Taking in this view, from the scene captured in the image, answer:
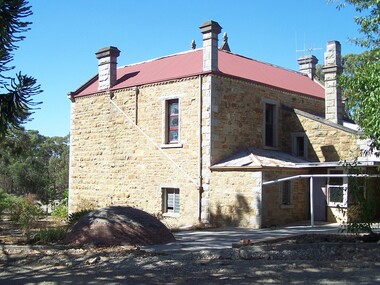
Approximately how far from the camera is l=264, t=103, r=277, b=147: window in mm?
21061

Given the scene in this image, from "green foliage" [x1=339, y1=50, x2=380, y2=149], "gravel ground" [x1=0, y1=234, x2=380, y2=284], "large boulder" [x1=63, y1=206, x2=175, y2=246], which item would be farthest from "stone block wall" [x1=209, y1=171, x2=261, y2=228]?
"green foliage" [x1=339, y1=50, x2=380, y2=149]

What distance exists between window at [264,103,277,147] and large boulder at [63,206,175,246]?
9.35 metres

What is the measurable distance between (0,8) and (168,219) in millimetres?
12282

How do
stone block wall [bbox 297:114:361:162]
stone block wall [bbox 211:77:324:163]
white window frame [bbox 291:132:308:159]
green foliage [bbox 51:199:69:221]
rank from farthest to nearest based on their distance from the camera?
1. green foliage [bbox 51:199:69:221]
2. white window frame [bbox 291:132:308:159]
3. stone block wall [bbox 297:114:361:162]
4. stone block wall [bbox 211:77:324:163]

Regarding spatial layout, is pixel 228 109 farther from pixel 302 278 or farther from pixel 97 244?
pixel 302 278

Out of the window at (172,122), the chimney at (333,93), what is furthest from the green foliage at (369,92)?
the chimney at (333,93)

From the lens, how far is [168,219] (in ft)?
63.3

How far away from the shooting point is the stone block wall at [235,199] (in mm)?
17000

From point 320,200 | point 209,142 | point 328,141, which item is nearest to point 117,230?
point 209,142

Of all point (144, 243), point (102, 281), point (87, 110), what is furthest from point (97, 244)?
point (87, 110)

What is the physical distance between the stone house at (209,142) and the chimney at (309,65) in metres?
3.95

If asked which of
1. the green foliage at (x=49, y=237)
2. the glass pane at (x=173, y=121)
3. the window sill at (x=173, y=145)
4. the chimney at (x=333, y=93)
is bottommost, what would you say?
the green foliage at (x=49, y=237)

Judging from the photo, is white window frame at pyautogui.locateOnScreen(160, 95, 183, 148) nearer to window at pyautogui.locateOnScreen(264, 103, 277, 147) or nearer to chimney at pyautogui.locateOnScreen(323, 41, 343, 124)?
window at pyautogui.locateOnScreen(264, 103, 277, 147)

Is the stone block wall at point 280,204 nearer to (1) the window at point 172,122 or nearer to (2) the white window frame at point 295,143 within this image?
(2) the white window frame at point 295,143
